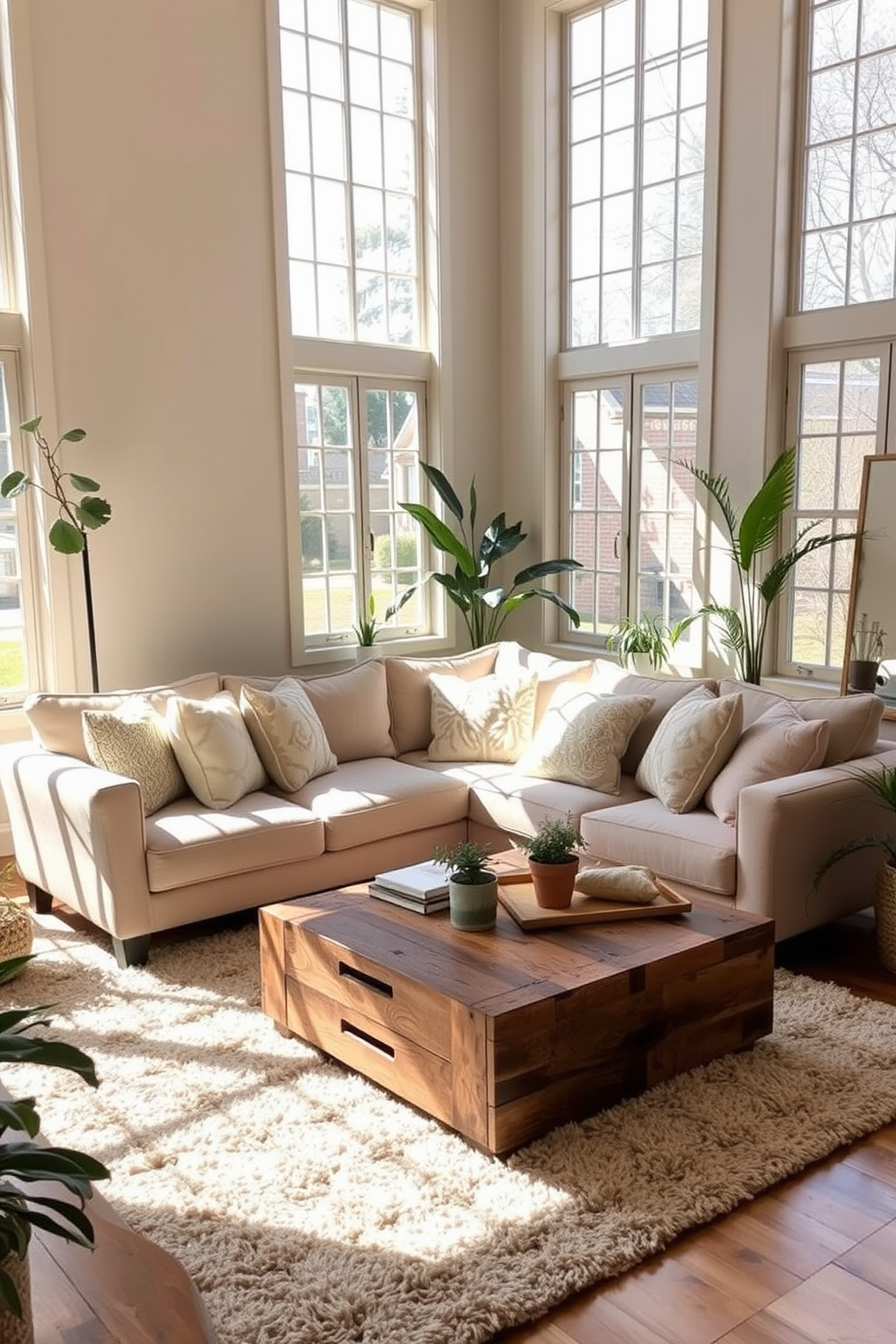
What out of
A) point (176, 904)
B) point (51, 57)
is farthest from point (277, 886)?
point (51, 57)

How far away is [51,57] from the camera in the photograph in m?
4.90

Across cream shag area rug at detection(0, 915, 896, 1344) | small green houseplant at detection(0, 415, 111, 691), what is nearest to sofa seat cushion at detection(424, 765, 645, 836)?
cream shag area rug at detection(0, 915, 896, 1344)

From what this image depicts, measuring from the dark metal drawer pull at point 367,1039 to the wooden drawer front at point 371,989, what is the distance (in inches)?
2.7

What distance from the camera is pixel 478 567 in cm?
627

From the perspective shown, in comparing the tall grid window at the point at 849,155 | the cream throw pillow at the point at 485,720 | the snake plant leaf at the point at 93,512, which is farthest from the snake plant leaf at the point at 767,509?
the snake plant leaf at the point at 93,512

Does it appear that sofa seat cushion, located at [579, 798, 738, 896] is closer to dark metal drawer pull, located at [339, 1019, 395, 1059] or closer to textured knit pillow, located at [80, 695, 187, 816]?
dark metal drawer pull, located at [339, 1019, 395, 1059]

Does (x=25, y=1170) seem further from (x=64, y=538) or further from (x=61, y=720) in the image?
(x=64, y=538)

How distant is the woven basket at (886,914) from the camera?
3.76 meters

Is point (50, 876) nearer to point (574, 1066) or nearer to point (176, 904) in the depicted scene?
point (176, 904)

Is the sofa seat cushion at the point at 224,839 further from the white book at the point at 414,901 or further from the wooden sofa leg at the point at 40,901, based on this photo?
the white book at the point at 414,901

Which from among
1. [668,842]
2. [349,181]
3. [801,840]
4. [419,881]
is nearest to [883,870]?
[801,840]

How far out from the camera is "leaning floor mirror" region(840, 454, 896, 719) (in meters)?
4.83

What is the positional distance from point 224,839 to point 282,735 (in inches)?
24.7

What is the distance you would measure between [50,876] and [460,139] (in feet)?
14.8
